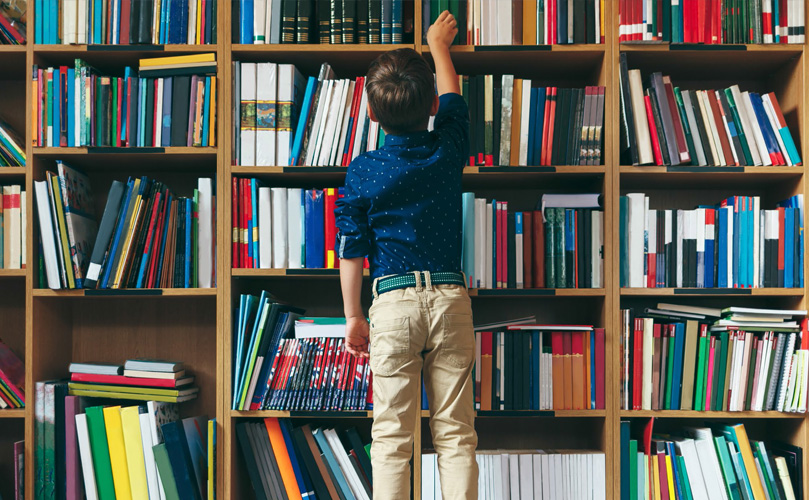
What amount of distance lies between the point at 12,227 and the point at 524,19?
1.82 m

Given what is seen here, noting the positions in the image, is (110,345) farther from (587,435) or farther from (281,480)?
(587,435)

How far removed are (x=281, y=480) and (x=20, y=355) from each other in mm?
1104

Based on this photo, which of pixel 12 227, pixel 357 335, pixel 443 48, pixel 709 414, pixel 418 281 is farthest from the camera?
pixel 12 227

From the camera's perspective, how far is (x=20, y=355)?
2.50m

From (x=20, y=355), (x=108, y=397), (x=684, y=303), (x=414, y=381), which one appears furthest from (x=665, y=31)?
(x=20, y=355)

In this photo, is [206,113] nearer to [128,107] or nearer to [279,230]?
[128,107]

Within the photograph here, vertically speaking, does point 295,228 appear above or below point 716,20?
below

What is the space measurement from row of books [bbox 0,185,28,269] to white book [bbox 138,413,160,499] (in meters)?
0.66

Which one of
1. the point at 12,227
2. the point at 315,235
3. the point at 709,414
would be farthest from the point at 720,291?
the point at 12,227

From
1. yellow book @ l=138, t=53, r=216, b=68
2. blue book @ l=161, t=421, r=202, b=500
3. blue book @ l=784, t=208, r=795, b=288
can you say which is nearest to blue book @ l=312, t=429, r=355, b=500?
blue book @ l=161, t=421, r=202, b=500

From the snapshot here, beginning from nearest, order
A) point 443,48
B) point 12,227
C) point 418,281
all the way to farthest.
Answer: point 418,281 → point 443,48 → point 12,227

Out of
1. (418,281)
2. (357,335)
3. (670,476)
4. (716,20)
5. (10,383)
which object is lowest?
(670,476)

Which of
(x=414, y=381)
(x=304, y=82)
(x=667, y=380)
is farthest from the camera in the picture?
(x=304, y=82)

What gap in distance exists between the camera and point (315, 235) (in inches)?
86.6
